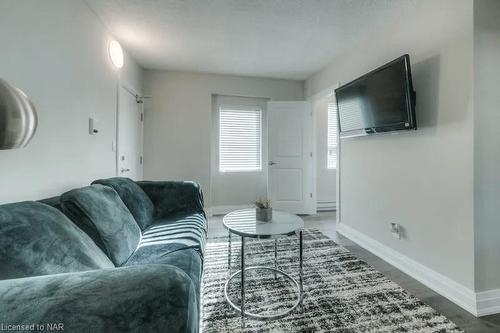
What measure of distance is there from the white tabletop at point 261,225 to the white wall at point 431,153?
1.12 m

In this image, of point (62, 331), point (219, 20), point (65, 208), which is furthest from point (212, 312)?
point (219, 20)

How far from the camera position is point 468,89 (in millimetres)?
1725

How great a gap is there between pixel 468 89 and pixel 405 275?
158 cm

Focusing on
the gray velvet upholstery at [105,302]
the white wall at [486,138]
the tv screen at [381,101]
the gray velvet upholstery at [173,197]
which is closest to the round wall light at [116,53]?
the gray velvet upholstery at [173,197]

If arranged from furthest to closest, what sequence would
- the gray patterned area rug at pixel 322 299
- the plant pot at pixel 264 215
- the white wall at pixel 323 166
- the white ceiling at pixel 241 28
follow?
the white wall at pixel 323 166 → the white ceiling at pixel 241 28 → the plant pot at pixel 264 215 → the gray patterned area rug at pixel 322 299

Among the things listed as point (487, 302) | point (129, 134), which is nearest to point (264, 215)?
point (487, 302)

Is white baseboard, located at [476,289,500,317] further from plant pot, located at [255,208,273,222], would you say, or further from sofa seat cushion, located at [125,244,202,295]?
sofa seat cushion, located at [125,244,202,295]

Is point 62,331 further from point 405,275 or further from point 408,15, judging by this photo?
point 408,15

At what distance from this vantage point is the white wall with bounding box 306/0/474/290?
1764 mm

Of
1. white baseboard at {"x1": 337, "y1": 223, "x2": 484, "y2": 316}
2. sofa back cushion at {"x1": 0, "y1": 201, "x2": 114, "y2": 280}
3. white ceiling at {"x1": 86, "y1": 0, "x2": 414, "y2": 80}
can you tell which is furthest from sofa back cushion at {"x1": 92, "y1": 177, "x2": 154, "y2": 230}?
white baseboard at {"x1": 337, "y1": 223, "x2": 484, "y2": 316}

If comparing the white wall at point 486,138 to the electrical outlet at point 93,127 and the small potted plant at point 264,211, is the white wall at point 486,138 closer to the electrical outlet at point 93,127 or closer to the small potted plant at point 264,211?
the small potted plant at point 264,211

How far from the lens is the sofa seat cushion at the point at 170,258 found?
1390mm

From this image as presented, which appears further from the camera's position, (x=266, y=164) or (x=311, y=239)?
(x=266, y=164)

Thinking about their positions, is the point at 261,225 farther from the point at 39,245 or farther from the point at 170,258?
the point at 39,245
